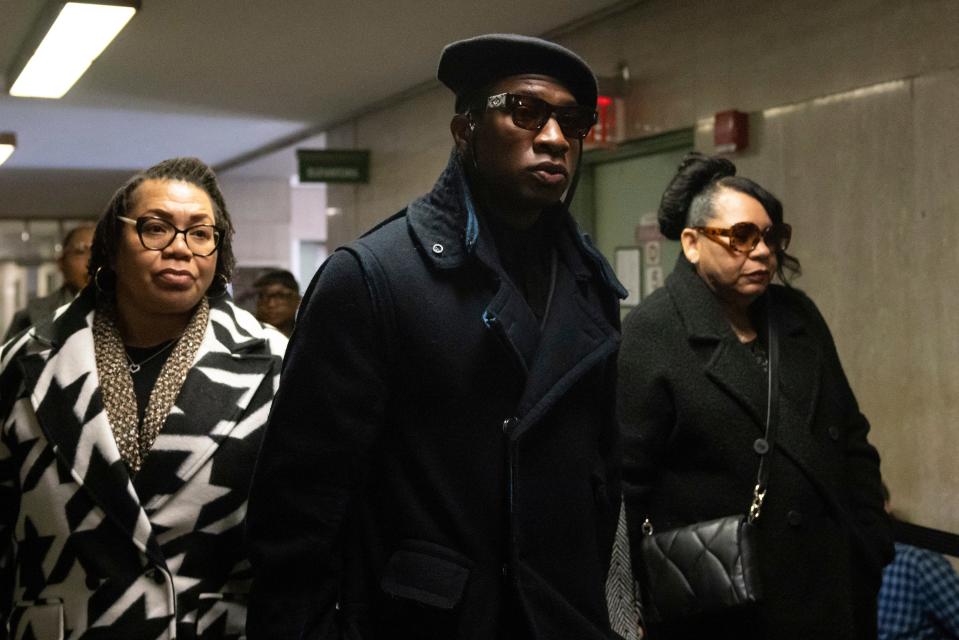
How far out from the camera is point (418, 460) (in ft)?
6.01

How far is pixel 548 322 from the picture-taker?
6.38ft

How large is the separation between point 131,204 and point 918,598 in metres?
3.01

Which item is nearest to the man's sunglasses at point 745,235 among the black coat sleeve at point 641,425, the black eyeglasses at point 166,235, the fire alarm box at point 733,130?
the black coat sleeve at point 641,425

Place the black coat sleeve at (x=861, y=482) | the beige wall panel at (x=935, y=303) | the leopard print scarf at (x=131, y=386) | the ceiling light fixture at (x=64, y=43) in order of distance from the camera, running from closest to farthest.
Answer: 1. the leopard print scarf at (x=131, y=386)
2. the black coat sleeve at (x=861, y=482)
3. the beige wall panel at (x=935, y=303)
4. the ceiling light fixture at (x=64, y=43)

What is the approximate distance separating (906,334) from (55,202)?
15497 millimetres

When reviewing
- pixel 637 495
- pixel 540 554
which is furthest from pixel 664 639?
pixel 540 554

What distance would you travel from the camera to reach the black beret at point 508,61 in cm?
191

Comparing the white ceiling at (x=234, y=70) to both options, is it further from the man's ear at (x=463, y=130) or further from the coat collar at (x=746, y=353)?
the man's ear at (x=463, y=130)

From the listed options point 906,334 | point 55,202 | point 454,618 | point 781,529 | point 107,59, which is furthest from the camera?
point 55,202

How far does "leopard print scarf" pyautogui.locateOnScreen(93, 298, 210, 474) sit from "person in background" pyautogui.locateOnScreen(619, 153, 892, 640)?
1.18 meters

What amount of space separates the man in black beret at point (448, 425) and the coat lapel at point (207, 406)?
529mm

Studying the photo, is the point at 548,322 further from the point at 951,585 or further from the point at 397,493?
the point at 951,585

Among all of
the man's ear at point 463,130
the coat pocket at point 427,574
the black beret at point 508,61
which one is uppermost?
the black beret at point 508,61

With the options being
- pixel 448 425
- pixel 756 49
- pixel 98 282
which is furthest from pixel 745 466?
pixel 756 49
